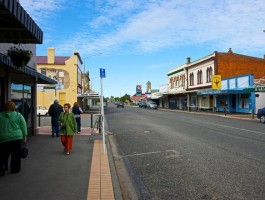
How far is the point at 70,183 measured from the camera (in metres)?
7.40

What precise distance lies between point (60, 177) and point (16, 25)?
329 cm

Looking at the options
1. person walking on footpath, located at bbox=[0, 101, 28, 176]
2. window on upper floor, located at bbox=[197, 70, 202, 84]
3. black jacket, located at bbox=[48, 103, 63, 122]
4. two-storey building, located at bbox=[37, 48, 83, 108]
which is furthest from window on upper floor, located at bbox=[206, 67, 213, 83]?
person walking on footpath, located at bbox=[0, 101, 28, 176]

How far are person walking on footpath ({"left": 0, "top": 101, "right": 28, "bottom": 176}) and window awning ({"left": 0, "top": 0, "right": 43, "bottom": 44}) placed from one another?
1.47 meters

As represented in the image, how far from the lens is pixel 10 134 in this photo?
785 cm


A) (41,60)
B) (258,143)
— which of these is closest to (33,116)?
(258,143)

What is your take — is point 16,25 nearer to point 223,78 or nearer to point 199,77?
point 223,78

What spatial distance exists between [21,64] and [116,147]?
5.46 metres

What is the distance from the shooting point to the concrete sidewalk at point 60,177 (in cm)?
655

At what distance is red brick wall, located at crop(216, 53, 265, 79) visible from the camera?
170 feet

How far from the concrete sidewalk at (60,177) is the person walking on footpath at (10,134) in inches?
17.0

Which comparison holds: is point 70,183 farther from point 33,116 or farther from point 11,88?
point 33,116

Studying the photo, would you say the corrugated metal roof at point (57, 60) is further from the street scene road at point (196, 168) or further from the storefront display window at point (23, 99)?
the street scene road at point (196, 168)

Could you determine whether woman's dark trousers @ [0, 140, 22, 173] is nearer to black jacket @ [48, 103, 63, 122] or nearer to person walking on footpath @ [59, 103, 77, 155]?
person walking on footpath @ [59, 103, 77, 155]

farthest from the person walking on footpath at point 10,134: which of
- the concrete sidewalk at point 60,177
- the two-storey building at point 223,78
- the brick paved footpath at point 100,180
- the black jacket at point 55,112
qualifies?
the two-storey building at point 223,78
